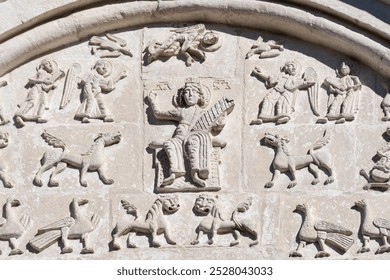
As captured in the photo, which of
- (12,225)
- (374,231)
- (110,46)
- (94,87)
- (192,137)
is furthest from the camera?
(110,46)

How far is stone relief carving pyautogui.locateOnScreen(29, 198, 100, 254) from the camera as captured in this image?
11.9 metres

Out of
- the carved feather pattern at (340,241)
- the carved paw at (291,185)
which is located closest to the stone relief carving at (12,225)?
the carved paw at (291,185)

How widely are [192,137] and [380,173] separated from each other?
134 centimetres

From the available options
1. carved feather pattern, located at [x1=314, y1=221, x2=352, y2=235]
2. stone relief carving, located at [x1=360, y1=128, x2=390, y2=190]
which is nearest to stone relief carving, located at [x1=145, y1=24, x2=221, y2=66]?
stone relief carving, located at [x1=360, y1=128, x2=390, y2=190]

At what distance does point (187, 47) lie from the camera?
12477 mm

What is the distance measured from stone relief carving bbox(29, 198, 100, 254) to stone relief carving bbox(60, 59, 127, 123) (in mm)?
716

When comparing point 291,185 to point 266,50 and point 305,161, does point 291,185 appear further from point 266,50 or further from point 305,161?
point 266,50

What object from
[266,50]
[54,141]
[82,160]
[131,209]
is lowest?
[131,209]

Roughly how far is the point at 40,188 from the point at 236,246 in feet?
4.80

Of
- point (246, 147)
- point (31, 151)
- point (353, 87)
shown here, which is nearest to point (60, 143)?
point (31, 151)

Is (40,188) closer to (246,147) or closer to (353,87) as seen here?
(246,147)

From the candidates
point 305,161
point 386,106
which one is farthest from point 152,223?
point 386,106

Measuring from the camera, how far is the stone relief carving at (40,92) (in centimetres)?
1234

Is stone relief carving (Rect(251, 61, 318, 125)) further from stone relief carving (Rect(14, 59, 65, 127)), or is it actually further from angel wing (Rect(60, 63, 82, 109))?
stone relief carving (Rect(14, 59, 65, 127))
